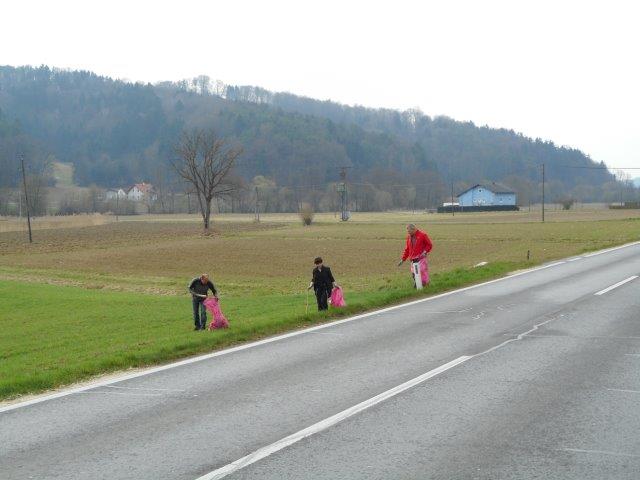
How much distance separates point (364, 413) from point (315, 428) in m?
0.77

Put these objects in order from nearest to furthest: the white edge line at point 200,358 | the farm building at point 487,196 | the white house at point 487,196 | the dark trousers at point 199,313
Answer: the white edge line at point 200,358
the dark trousers at point 199,313
the farm building at point 487,196
the white house at point 487,196

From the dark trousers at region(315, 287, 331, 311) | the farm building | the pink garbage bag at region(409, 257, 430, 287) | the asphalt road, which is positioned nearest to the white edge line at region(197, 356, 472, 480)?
the asphalt road

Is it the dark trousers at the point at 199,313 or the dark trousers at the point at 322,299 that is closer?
the dark trousers at the point at 199,313

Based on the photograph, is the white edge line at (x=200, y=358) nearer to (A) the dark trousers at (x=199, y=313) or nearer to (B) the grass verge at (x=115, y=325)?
(B) the grass verge at (x=115, y=325)

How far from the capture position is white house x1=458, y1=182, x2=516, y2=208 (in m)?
158

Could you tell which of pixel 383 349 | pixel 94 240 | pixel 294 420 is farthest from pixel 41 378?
pixel 94 240

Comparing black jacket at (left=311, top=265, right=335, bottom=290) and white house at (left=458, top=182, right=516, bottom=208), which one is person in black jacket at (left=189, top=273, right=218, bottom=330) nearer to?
black jacket at (left=311, top=265, right=335, bottom=290)

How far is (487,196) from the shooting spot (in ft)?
521

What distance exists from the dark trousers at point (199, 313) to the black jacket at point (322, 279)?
2487 millimetres

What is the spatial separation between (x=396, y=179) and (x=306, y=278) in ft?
551

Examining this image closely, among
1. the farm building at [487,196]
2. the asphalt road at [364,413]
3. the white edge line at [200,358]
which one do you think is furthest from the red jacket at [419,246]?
the farm building at [487,196]

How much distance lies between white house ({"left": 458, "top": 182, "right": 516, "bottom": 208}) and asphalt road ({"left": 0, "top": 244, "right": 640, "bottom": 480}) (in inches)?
5820

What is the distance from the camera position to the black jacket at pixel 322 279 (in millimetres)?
16438

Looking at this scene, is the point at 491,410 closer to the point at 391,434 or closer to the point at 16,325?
the point at 391,434
